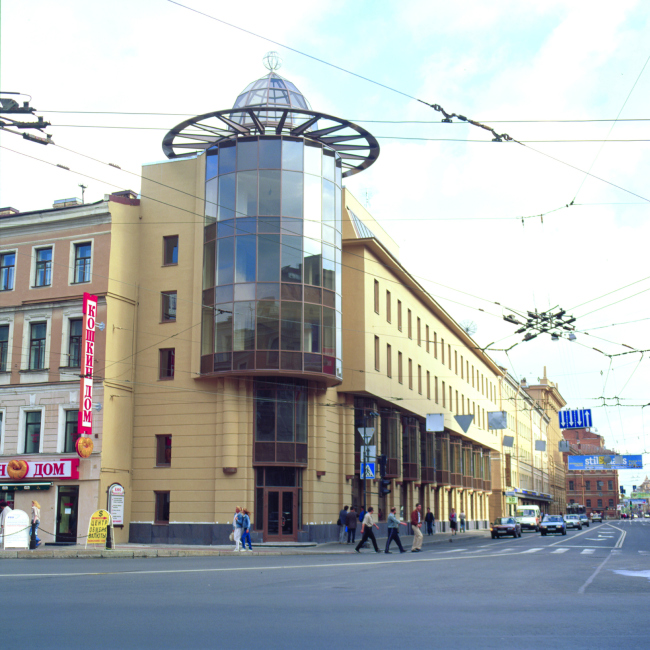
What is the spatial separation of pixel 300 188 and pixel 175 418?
11741 millimetres

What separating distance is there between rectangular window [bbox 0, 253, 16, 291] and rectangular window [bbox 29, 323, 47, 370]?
2678 mm

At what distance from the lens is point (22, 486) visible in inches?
1406

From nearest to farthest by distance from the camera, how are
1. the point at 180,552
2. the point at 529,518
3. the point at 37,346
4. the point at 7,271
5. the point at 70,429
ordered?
the point at 180,552 → the point at 70,429 → the point at 37,346 → the point at 7,271 → the point at 529,518

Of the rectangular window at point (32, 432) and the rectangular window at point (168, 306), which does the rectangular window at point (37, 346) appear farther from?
the rectangular window at point (168, 306)

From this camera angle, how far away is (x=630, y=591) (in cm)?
1400

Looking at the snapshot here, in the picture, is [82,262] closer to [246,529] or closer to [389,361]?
[246,529]

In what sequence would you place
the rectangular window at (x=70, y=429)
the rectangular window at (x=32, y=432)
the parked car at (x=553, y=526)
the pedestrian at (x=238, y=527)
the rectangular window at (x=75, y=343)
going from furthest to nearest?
the parked car at (x=553, y=526), the rectangular window at (x=32, y=432), the rectangular window at (x=75, y=343), the rectangular window at (x=70, y=429), the pedestrian at (x=238, y=527)

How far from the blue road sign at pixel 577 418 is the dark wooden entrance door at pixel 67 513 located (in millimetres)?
32259

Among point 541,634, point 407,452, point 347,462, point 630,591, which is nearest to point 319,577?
point 630,591

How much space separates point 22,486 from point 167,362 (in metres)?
8.36

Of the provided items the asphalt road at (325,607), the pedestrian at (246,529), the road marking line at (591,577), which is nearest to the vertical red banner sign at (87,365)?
the pedestrian at (246,529)

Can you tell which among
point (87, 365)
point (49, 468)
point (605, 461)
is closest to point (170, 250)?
point (87, 365)

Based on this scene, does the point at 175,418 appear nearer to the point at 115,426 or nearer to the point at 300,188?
the point at 115,426

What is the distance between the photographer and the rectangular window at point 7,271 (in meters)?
38.7
